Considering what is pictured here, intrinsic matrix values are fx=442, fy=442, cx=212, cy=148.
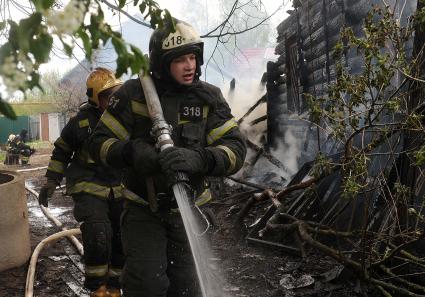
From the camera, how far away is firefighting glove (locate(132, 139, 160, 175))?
2.55 metres

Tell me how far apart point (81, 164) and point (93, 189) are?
0.97 ft

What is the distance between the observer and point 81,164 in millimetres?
3975

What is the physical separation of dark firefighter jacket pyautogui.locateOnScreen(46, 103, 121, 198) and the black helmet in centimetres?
132

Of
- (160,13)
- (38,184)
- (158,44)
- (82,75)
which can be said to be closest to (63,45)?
(160,13)

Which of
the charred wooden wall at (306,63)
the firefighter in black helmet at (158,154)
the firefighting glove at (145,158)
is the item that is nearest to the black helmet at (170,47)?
the firefighter in black helmet at (158,154)

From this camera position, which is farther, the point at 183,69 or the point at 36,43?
the point at 183,69

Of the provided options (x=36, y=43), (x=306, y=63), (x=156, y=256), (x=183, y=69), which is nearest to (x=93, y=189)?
(x=156, y=256)

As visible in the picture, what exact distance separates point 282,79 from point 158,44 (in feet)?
26.0

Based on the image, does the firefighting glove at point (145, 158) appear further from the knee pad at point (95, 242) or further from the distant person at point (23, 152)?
the distant person at point (23, 152)

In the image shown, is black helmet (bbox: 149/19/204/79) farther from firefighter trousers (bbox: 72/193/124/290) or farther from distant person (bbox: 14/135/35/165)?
distant person (bbox: 14/135/35/165)

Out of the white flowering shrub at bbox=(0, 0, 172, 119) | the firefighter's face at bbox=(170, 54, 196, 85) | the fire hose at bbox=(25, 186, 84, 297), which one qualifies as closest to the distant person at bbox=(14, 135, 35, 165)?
the fire hose at bbox=(25, 186, 84, 297)

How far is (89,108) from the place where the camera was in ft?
13.2

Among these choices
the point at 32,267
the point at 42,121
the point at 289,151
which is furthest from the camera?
the point at 42,121

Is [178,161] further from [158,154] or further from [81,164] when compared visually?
[81,164]
